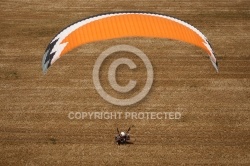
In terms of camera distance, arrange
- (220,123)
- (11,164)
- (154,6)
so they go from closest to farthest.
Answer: (11,164), (220,123), (154,6)

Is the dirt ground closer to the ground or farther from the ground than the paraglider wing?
closer to the ground

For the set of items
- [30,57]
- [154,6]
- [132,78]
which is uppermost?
[154,6]

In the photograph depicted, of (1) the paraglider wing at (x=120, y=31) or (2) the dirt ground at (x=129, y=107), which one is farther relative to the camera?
(2) the dirt ground at (x=129, y=107)

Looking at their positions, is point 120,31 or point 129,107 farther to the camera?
point 129,107

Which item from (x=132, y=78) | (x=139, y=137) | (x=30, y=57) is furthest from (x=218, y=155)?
→ (x=30, y=57)

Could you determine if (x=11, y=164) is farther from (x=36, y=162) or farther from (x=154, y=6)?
(x=154, y=6)
